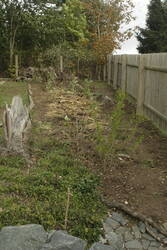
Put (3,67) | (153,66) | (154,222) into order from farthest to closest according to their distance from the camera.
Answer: (3,67), (153,66), (154,222)

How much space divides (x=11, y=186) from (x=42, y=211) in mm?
642

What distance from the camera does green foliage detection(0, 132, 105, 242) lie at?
9.67ft

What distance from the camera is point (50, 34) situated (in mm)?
17281

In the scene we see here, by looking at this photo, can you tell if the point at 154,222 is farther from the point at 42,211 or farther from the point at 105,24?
the point at 105,24

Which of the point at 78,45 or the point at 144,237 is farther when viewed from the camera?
the point at 78,45

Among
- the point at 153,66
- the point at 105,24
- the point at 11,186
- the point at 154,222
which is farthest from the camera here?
the point at 105,24

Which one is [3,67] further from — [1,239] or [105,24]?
[1,239]

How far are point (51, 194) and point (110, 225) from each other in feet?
2.27

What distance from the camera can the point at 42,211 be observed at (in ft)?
9.98

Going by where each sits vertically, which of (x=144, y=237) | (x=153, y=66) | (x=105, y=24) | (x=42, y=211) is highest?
(x=105, y=24)

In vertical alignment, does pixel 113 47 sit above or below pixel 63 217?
above

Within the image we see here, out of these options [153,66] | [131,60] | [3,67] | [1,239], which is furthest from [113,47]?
[1,239]

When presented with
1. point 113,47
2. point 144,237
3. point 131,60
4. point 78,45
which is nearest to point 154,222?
point 144,237

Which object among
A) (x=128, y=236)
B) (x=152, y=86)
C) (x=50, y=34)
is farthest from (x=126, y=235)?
(x=50, y=34)
